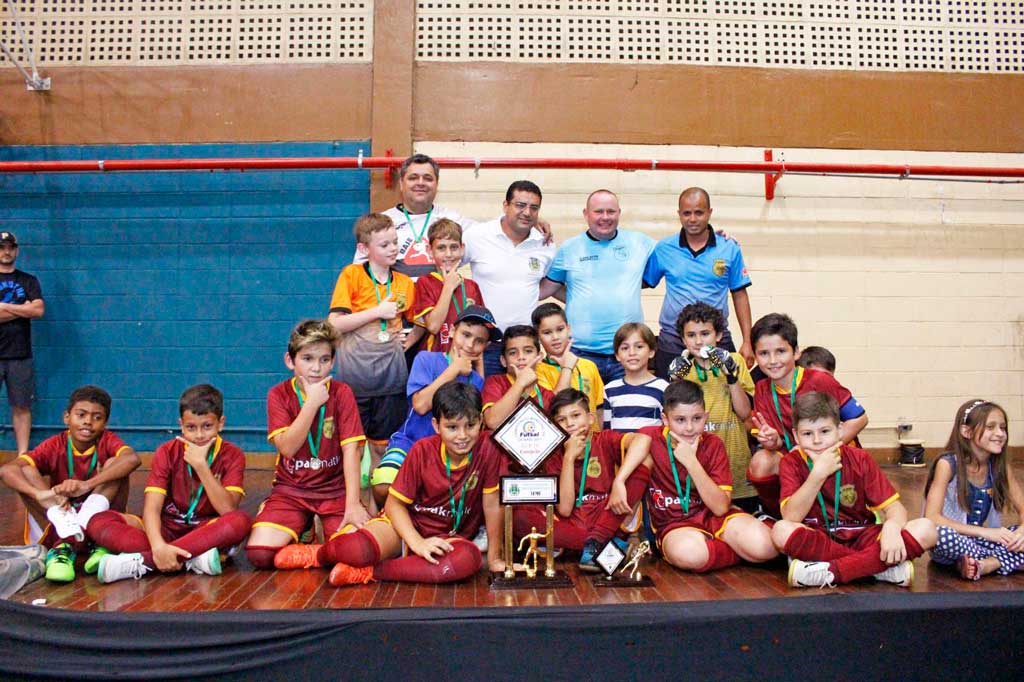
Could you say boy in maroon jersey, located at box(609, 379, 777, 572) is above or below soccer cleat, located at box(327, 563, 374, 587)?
above

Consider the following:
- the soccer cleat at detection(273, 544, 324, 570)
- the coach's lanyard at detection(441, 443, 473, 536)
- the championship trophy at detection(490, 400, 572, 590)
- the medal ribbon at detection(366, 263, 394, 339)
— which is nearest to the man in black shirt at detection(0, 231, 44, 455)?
the medal ribbon at detection(366, 263, 394, 339)

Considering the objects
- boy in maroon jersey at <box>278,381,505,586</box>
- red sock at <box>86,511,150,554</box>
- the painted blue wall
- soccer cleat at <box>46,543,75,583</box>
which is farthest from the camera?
the painted blue wall

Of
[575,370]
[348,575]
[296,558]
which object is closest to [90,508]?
[296,558]

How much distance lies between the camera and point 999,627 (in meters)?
2.33

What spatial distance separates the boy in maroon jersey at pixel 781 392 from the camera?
332 cm

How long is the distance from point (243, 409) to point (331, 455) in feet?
10.4

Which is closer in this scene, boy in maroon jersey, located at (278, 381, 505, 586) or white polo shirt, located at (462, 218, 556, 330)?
boy in maroon jersey, located at (278, 381, 505, 586)

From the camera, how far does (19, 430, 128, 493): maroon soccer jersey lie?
3.43 meters

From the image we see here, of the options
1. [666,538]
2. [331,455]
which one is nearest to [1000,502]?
[666,538]

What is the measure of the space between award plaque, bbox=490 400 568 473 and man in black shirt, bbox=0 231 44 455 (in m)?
4.68

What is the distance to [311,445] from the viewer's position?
11.0ft

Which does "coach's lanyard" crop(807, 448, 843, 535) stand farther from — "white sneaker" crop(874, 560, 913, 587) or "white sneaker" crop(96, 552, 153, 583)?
"white sneaker" crop(96, 552, 153, 583)

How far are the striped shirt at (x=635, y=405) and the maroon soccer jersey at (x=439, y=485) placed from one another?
2.51 feet

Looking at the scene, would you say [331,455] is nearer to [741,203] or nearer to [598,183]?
[598,183]
